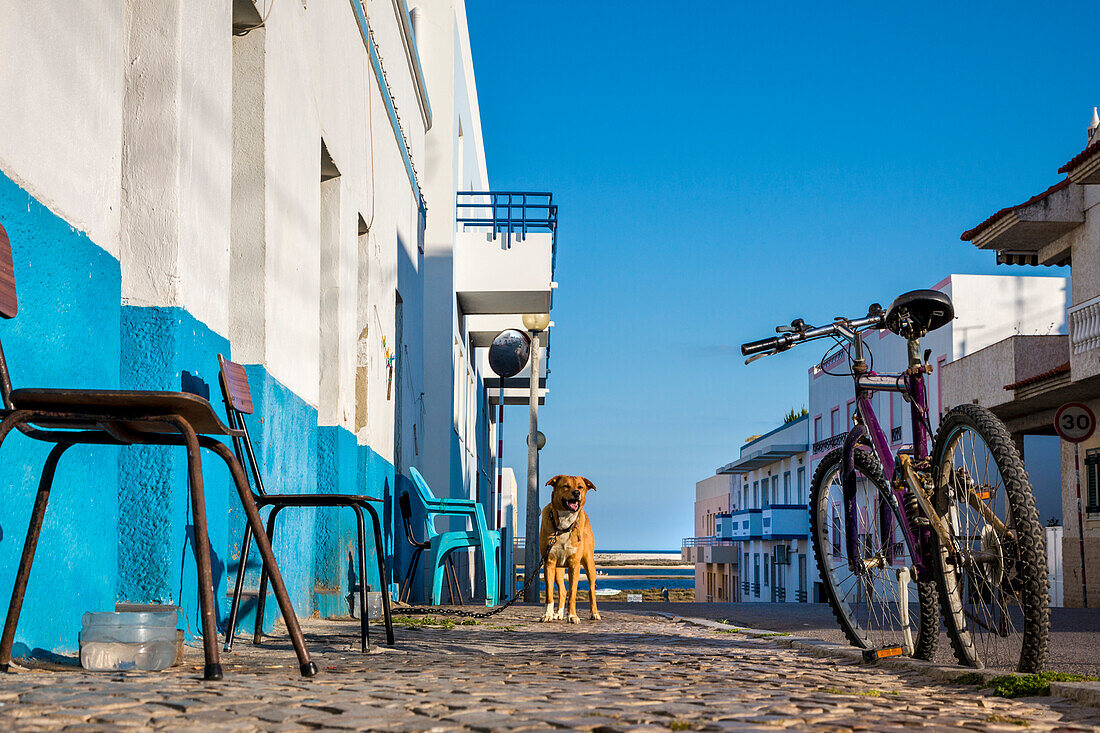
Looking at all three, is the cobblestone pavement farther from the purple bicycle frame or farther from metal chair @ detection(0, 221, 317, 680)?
the purple bicycle frame

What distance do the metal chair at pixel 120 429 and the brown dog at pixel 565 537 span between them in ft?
19.4

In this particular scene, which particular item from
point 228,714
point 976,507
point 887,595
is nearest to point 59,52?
point 228,714

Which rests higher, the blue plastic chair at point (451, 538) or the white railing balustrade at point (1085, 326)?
the white railing balustrade at point (1085, 326)

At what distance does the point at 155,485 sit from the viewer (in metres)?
4.61

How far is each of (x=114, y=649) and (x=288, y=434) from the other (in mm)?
3180

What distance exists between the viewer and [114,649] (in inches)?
146

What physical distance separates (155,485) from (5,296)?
1.65 meters

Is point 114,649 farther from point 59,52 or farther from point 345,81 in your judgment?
point 345,81

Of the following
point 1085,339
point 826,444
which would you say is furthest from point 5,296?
point 826,444

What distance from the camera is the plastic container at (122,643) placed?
12.1 ft

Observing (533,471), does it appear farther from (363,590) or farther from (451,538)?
(363,590)

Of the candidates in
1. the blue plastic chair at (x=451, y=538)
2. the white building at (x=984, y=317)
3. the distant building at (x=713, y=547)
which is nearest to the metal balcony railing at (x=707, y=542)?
the distant building at (x=713, y=547)

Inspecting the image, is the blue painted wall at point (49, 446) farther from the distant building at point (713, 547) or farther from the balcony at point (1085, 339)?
the distant building at point (713, 547)

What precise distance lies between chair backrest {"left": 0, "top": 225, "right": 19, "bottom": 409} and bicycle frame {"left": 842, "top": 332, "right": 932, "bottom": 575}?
3.23 meters
